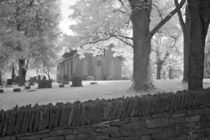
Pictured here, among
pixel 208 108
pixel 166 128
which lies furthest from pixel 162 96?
pixel 208 108

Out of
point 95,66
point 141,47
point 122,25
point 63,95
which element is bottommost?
point 63,95

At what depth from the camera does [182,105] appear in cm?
618

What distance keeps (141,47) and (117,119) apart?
7656 mm

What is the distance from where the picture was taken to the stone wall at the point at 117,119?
177 inches

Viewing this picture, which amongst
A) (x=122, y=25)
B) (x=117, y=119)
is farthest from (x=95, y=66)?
(x=117, y=119)

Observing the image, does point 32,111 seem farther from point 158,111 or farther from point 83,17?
point 83,17

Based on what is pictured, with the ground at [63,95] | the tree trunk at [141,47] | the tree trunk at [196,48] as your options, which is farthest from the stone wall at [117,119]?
the tree trunk at [141,47]

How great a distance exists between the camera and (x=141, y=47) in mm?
12180

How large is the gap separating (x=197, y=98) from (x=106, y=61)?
136 ft

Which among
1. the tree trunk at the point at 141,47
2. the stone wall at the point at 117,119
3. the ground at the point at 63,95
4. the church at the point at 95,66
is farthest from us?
the church at the point at 95,66

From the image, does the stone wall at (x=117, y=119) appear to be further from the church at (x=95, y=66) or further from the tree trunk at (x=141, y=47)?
the church at (x=95, y=66)

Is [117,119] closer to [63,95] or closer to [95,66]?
[63,95]

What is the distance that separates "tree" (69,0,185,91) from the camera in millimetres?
12148

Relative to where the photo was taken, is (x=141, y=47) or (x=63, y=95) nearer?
(x=63, y=95)
